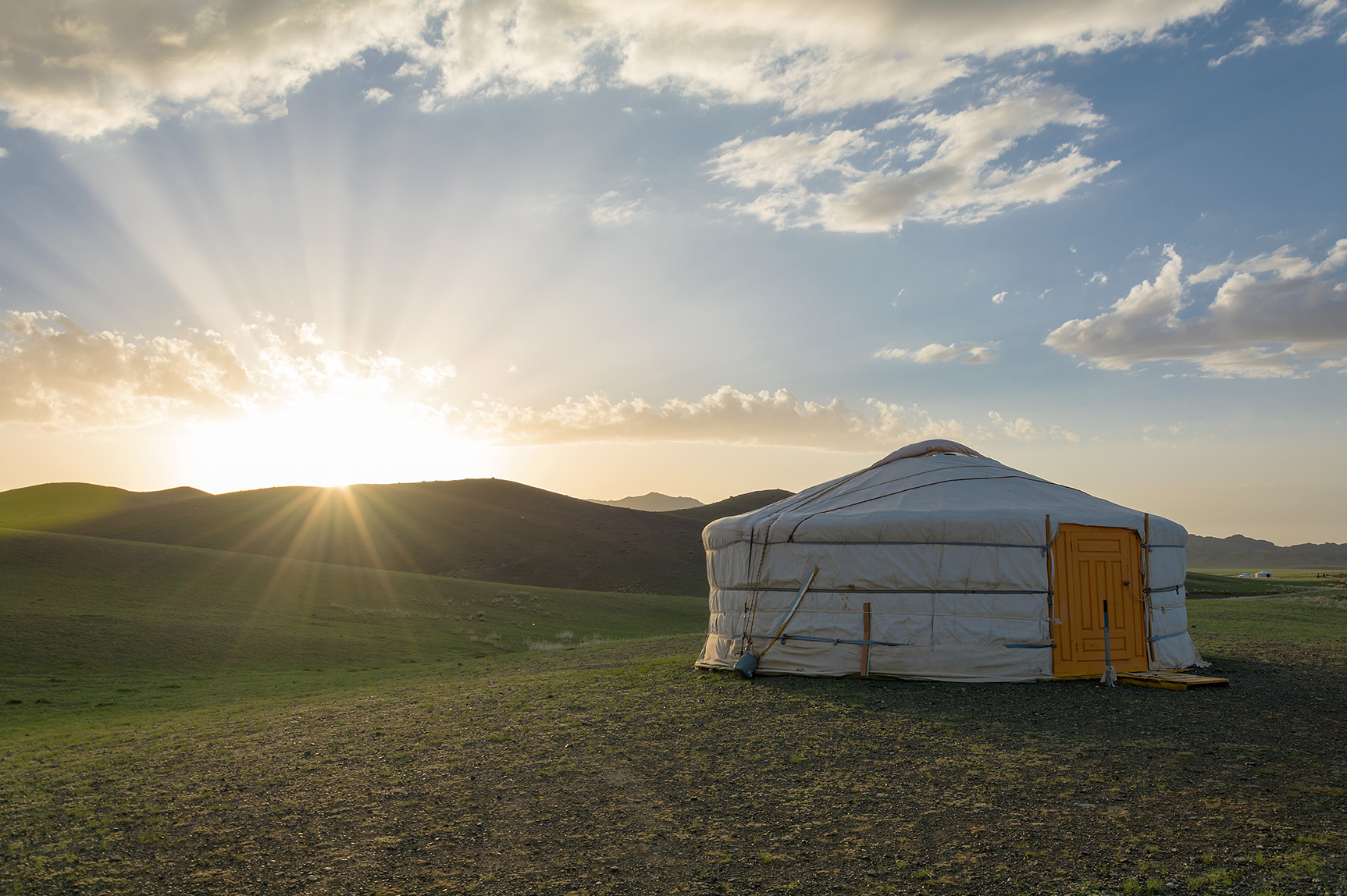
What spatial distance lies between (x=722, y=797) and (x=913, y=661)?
4.44 m

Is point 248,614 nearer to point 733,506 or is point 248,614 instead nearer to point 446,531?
point 446,531

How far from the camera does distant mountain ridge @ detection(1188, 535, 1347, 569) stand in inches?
4459

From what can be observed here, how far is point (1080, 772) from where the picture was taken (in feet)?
16.9

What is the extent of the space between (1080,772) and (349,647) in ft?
44.7

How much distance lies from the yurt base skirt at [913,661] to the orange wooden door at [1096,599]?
36 cm

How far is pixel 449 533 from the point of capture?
43719mm

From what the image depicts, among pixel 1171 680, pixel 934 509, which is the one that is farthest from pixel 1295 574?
pixel 934 509

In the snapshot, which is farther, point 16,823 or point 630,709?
point 630,709

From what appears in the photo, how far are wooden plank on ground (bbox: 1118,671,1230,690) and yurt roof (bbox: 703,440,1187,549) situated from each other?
163 centimetres

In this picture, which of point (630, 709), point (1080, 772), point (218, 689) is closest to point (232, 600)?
point (218, 689)

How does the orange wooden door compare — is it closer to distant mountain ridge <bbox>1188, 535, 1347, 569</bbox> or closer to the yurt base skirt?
the yurt base skirt

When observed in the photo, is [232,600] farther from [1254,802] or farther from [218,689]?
[1254,802]

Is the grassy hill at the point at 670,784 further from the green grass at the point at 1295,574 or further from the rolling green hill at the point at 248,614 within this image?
the green grass at the point at 1295,574

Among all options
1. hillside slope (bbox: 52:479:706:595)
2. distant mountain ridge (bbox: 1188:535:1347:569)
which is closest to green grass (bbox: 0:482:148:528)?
hillside slope (bbox: 52:479:706:595)
